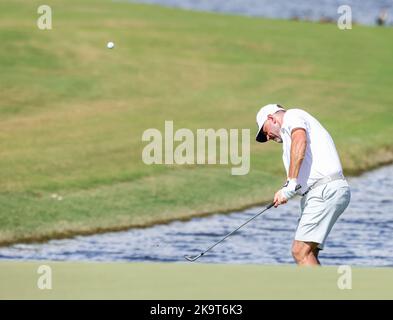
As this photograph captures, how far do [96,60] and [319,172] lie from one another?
29470 millimetres

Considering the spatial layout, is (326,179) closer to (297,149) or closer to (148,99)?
(297,149)

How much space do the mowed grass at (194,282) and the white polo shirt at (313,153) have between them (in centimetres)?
105

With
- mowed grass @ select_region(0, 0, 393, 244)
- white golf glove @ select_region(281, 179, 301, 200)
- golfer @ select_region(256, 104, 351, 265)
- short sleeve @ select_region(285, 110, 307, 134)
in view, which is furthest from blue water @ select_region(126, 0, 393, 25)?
white golf glove @ select_region(281, 179, 301, 200)

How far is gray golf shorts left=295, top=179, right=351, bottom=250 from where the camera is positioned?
15.9 metres

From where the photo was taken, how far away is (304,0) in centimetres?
7788

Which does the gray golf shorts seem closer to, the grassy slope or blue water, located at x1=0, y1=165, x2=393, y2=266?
the grassy slope

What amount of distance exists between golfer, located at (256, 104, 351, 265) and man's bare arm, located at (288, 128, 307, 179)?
12 cm

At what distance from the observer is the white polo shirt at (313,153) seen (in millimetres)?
15766

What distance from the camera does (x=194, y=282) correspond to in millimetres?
15602

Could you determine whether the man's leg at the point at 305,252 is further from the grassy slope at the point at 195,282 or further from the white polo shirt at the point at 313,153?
the white polo shirt at the point at 313,153

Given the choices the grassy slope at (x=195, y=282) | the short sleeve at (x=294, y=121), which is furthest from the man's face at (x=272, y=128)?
the grassy slope at (x=195, y=282)

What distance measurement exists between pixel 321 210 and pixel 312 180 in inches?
14.0

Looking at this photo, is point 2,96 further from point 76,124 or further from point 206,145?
point 206,145
